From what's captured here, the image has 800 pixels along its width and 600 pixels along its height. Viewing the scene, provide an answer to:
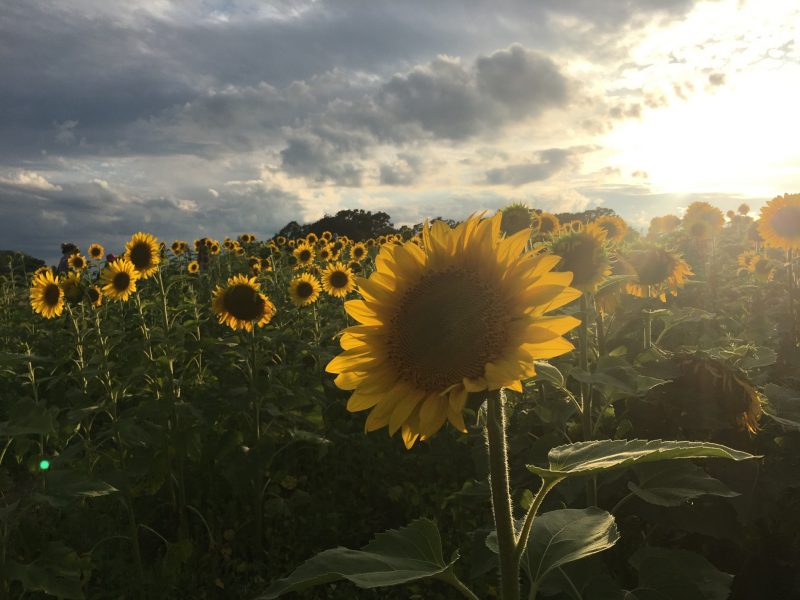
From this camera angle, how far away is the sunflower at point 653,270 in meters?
4.41

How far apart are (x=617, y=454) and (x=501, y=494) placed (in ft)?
1.01

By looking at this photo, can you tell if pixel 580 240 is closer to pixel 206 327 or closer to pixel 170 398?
pixel 170 398

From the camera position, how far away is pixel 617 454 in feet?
4.57

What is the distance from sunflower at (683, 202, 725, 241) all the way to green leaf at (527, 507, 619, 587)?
1010cm

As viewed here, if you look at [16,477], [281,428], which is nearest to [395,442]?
[281,428]

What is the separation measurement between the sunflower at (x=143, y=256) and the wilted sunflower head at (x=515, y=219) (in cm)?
457

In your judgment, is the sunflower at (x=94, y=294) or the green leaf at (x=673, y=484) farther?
the sunflower at (x=94, y=294)

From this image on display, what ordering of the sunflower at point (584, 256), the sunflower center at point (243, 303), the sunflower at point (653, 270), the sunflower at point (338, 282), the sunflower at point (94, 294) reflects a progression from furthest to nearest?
the sunflower at point (338, 282)
the sunflower at point (94, 294)
the sunflower center at point (243, 303)
the sunflower at point (653, 270)
the sunflower at point (584, 256)

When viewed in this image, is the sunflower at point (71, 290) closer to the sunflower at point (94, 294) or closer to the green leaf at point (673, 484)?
the sunflower at point (94, 294)

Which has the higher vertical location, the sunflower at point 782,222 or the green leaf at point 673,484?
the sunflower at point 782,222

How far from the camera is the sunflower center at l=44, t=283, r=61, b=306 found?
735cm

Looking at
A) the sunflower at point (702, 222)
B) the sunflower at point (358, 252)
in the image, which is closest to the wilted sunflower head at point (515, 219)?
the sunflower at point (702, 222)

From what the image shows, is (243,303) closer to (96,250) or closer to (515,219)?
(515,219)

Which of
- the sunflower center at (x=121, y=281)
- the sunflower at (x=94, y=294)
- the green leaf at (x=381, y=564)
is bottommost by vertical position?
the green leaf at (x=381, y=564)
